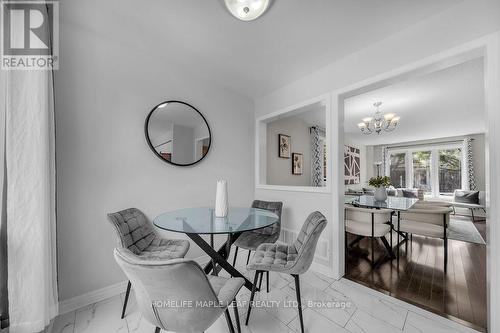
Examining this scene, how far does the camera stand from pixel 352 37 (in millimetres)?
1848

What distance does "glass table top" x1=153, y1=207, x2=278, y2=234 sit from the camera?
4.50 feet

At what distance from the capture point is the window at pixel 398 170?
7679mm

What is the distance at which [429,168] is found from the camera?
708 centimetres

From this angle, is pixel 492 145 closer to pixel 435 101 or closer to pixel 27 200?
pixel 435 101

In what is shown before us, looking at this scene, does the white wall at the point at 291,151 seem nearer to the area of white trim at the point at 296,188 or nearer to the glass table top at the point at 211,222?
the area of white trim at the point at 296,188

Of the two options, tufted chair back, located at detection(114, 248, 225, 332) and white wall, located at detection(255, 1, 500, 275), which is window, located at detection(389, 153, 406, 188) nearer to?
white wall, located at detection(255, 1, 500, 275)

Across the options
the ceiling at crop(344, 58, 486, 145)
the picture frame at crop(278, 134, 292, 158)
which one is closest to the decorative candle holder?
the picture frame at crop(278, 134, 292, 158)

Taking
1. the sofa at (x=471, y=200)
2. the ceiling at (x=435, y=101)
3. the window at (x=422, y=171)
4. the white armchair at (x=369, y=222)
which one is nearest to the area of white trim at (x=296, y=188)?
the white armchair at (x=369, y=222)

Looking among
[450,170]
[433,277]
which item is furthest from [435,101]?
[450,170]

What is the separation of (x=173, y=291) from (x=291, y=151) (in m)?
3.38

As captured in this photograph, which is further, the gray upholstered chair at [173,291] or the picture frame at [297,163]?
the picture frame at [297,163]

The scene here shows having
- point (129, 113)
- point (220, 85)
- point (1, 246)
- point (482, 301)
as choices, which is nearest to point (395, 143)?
point (482, 301)

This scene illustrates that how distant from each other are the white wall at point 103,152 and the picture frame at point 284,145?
180 cm

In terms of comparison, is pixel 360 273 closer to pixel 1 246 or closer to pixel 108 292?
pixel 108 292
